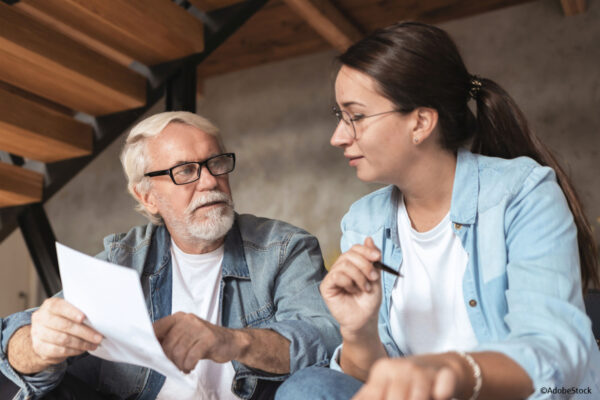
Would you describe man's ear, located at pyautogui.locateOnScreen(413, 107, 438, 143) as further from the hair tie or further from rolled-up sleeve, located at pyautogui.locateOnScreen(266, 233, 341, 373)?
rolled-up sleeve, located at pyautogui.locateOnScreen(266, 233, 341, 373)

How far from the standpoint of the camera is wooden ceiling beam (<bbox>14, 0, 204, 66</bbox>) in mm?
2232

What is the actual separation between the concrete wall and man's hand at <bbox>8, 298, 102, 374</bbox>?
313cm

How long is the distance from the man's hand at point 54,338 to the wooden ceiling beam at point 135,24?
1.39 metres

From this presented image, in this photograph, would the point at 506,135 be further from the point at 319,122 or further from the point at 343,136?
the point at 319,122

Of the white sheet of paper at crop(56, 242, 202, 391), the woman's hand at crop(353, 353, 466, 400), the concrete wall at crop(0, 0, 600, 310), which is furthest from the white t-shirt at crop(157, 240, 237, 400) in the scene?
the concrete wall at crop(0, 0, 600, 310)

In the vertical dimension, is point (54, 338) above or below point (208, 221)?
below

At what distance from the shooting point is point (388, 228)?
1.35m

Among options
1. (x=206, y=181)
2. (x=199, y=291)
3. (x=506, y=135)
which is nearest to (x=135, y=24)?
(x=206, y=181)

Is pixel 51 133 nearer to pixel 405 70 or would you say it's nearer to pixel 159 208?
pixel 159 208

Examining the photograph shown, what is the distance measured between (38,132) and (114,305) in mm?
1851

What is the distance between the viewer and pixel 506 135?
4.37 ft

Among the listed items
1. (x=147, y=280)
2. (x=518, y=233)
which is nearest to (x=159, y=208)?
(x=147, y=280)

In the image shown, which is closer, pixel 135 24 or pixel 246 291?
pixel 246 291

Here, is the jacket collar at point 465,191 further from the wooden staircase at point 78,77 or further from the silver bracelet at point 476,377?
the wooden staircase at point 78,77
